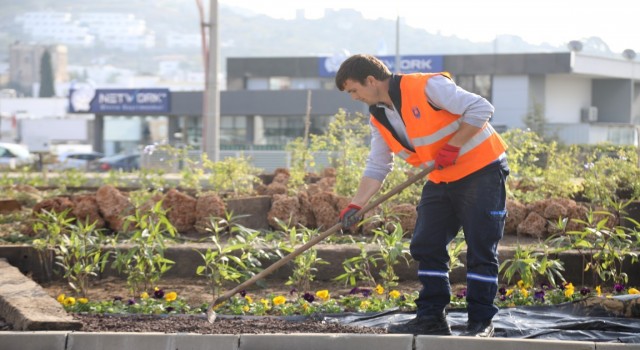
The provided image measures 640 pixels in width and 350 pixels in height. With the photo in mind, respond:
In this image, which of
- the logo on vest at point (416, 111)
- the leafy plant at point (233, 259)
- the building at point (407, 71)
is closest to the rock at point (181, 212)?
the leafy plant at point (233, 259)

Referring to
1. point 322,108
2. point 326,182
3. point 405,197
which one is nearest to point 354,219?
point 405,197

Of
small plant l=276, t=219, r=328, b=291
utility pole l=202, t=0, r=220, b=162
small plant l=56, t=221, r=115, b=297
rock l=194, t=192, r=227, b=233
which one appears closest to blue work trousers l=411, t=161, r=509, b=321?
small plant l=276, t=219, r=328, b=291

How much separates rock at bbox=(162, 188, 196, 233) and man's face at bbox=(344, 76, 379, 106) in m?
4.29

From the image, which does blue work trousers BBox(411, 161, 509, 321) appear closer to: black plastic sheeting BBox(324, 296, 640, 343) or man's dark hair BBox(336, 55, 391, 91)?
black plastic sheeting BBox(324, 296, 640, 343)

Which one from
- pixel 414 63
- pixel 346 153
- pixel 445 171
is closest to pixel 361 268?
pixel 445 171

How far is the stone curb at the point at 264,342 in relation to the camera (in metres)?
5.32

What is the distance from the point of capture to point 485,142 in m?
6.04

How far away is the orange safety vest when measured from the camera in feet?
19.6

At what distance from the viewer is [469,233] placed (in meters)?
6.00

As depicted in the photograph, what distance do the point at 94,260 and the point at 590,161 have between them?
227 inches

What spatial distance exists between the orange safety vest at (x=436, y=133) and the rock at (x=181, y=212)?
173 inches

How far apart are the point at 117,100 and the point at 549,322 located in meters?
52.9

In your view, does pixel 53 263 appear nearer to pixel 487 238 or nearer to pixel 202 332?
pixel 202 332

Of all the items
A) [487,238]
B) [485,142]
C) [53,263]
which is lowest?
[53,263]
